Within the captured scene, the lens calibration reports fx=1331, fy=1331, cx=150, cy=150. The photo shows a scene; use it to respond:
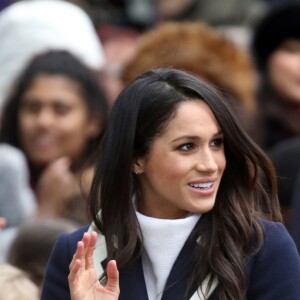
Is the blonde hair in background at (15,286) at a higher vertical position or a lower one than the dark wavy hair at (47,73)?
higher

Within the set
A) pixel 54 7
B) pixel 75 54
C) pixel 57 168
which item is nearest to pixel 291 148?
pixel 57 168

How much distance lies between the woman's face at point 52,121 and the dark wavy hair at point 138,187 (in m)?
3.17

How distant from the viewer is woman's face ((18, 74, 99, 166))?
7.75m

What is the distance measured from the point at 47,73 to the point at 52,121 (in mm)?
286

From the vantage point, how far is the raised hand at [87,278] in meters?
4.31

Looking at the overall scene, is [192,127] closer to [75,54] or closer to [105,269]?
[105,269]

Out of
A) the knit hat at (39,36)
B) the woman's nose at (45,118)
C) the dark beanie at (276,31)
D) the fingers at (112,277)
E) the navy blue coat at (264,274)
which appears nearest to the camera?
the fingers at (112,277)

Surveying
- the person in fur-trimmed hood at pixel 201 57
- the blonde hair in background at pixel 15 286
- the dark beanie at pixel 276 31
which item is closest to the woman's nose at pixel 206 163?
the blonde hair in background at pixel 15 286

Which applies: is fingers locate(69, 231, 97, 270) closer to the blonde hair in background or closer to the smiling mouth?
the smiling mouth

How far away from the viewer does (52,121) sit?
779 cm

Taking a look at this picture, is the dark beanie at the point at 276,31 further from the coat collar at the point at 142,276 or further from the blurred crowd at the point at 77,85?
the coat collar at the point at 142,276

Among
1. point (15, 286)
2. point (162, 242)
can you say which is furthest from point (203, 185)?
point (15, 286)

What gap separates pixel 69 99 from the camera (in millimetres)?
7812

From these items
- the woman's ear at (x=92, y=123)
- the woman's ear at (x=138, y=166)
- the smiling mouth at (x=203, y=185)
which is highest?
the woman's ear at (x=138, y=166)
